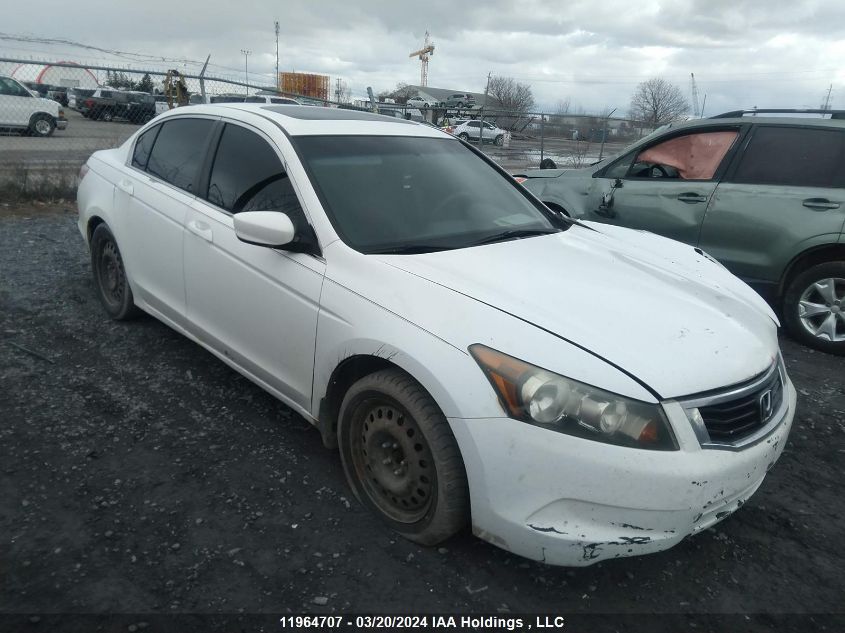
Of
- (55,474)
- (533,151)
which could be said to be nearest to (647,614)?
(55,474)

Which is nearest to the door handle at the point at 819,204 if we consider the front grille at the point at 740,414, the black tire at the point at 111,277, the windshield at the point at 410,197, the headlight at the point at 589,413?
the windshield at the point at 410,197

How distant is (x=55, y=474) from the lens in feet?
9.89

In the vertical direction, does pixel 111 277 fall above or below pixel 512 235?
below

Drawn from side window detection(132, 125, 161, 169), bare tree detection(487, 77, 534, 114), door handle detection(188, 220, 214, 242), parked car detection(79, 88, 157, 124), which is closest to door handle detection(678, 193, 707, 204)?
door handle detection(188, 220, 214, 242)

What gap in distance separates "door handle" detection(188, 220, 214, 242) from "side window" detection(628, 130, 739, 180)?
401cm

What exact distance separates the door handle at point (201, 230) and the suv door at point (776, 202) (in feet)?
13.0

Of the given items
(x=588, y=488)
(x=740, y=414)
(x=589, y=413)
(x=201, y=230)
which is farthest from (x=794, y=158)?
(x=201, y=230)

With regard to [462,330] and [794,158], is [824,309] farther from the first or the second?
[462,330]

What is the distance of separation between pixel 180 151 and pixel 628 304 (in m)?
2.90

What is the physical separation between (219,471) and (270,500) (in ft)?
1.19

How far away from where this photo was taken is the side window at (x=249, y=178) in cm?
323

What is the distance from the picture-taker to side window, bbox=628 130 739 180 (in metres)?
5.55

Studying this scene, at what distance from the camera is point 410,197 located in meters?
3.33

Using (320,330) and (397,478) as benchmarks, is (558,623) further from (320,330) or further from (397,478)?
(320,330)
